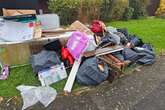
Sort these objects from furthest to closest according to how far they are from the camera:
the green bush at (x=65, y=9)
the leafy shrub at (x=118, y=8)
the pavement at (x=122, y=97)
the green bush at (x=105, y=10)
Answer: the leafy shrub at (x=118, y=8)
the green bush at (x=105, y=10)
the green bush at (x=65, y=9)
the pavement at (x=122, y=97)

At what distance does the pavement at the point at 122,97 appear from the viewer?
174 inches

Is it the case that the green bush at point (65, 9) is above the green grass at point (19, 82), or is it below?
above

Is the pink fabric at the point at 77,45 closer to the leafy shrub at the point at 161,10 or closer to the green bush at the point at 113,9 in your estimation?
the green bush at the point at 113,9

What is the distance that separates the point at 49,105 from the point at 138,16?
8017 millimetres

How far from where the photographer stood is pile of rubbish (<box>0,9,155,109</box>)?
4.91 m

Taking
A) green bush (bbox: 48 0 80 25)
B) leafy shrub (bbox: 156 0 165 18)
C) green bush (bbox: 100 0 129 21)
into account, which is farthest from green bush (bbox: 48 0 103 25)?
leafy shrub (bbox: 156 0 165 18)

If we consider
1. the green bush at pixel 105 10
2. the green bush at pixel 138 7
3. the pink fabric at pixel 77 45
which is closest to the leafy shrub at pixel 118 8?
the green bush at pixel 105 10

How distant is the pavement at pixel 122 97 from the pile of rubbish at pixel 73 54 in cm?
→ 17

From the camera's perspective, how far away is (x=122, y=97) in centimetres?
468

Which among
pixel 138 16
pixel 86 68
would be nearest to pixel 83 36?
pixel 86 68

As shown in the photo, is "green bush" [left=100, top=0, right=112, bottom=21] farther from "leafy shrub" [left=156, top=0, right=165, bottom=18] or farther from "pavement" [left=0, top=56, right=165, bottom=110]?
"pavement" [left=0, top=56, right=165, bottom=110]

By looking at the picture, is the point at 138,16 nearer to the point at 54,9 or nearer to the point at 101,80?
the point at 54,9

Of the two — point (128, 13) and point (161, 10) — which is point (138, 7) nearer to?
point (128, 13)

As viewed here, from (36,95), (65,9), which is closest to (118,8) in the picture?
(65,9)
